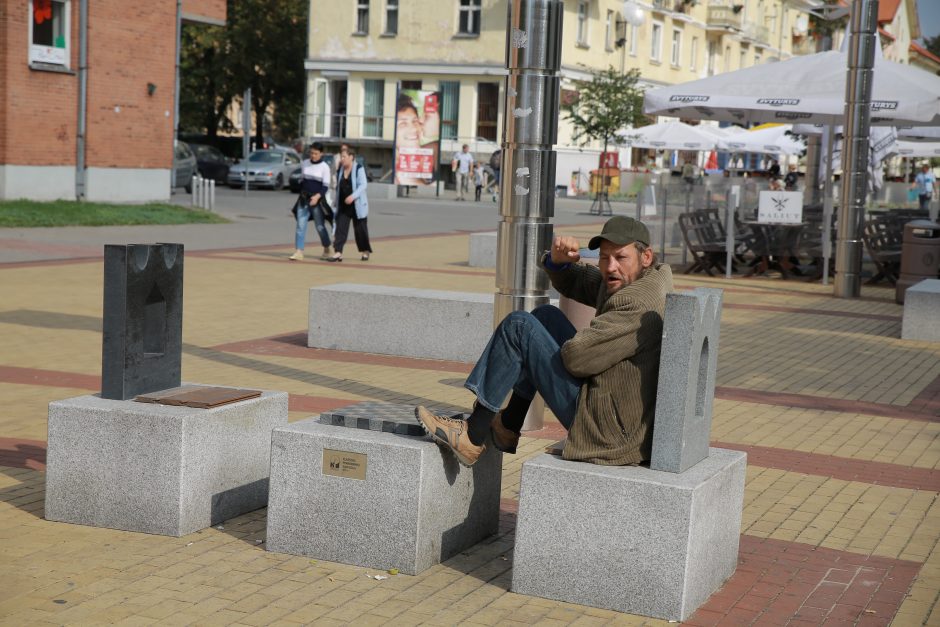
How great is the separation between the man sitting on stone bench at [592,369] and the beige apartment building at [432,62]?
4579cm

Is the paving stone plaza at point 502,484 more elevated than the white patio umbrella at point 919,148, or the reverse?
the white patio umbrella at point 919,148

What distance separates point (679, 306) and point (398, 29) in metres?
50.7

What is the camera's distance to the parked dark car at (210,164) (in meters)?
46.1

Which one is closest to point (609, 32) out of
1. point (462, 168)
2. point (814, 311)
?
point (462, 168)

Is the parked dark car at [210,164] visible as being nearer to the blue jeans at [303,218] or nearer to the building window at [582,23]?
the building window at [582,23]

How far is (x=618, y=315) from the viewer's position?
16.8ft

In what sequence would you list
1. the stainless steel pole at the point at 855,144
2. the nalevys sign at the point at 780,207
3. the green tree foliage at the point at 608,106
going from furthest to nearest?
1. the green tree foliage at the point at 608,106
2. the nalevys sign at the point at 780,207
3. the stainless steel pole at the point at 855,144

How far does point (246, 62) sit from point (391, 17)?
8127 mm

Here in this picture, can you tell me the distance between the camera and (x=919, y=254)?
16.8 meters

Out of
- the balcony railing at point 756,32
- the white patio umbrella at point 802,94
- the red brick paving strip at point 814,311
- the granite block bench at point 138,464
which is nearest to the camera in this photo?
the granite block bench at point 138,464

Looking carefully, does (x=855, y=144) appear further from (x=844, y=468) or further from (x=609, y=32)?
(x=609, y=32)

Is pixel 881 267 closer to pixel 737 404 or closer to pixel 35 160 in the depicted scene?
pixel 737 404

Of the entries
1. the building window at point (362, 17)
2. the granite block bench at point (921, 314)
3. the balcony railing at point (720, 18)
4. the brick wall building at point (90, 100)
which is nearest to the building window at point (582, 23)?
the building window at point (362, 17)

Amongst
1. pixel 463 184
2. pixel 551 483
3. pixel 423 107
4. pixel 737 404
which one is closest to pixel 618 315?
pixel 551 483
